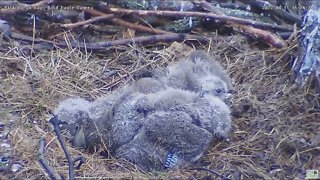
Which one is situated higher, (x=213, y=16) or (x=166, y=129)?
(x=213, y=16)

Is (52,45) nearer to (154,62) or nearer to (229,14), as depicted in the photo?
(154,62)

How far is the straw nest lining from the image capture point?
3.36 metres

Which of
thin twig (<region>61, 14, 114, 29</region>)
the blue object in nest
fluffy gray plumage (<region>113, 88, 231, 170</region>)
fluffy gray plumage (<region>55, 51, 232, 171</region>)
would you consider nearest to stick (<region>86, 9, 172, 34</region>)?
thin twig (<region>61, 14, 114, 29</region>)

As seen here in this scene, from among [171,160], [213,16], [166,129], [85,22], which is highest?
[213,16]

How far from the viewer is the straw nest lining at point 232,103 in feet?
11.0

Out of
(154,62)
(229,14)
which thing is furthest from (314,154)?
(229,14)

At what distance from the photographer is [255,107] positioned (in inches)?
156

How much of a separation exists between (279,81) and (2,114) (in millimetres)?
1718

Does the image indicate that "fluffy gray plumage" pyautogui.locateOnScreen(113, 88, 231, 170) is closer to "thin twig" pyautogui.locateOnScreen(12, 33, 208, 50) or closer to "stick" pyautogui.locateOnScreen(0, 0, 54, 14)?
"thin twig" pyautogui.locateOnScreen(12, 33, 208, 50)

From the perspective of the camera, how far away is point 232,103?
4.05m

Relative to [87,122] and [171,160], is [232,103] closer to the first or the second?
[171,160]

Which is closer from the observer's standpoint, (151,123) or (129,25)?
(151,123)

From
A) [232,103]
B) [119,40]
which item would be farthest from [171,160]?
[119,40]

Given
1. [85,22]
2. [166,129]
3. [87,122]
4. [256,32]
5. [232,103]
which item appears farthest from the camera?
[85,22]
